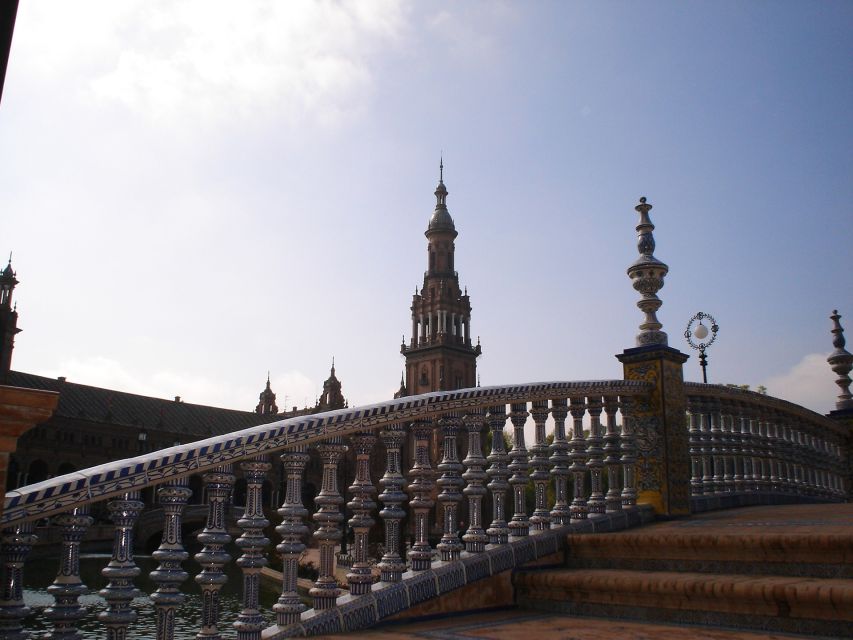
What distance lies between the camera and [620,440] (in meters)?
6.42

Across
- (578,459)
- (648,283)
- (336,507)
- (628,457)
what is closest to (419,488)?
(336,507)

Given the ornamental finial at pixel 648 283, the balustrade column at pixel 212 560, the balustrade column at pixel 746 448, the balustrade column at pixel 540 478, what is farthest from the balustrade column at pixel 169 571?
the balustrade column at pixel 746 448

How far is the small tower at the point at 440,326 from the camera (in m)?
74.6

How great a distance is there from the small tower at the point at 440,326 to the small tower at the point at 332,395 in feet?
23.4

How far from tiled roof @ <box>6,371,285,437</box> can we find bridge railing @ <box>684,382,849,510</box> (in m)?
54.2

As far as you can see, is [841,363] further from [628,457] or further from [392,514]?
[392,514]

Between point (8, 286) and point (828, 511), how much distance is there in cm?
6274

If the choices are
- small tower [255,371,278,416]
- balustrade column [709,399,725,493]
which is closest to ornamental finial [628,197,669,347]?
balustrade column [709,399,725,493]

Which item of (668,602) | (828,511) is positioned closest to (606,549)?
(668,602)

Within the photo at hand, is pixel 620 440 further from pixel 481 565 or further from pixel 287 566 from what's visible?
Answer: pixel 287 566

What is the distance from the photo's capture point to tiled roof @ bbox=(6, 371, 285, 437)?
58250mm

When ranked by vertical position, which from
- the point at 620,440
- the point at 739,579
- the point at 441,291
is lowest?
the point at 739,579

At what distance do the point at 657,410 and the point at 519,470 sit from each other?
2325 millimetres

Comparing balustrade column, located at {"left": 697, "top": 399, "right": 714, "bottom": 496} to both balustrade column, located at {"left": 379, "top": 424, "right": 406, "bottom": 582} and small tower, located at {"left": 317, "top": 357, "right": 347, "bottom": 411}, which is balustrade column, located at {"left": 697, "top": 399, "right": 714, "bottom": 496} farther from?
small tower, located at {"left": 317, "top": 357, "right": 347, "bottom": 411}
